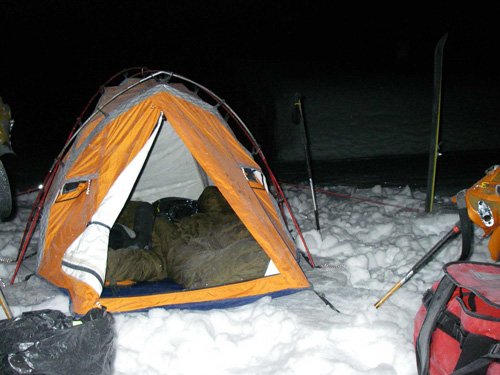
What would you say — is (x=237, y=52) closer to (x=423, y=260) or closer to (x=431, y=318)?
(x=423, y=260)

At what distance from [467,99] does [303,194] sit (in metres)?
9.30

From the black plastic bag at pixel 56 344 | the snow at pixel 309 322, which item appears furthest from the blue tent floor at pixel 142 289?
the black plastic bag at pixel 56 344

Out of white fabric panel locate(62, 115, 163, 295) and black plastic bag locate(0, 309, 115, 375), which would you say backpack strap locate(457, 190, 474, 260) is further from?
white fabric panel locate(62, 115, 163, 295)

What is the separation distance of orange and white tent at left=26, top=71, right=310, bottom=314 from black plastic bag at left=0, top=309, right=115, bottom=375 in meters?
0.84

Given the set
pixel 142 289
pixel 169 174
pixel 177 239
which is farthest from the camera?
pixel 169 174

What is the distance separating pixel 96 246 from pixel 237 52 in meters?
22.7

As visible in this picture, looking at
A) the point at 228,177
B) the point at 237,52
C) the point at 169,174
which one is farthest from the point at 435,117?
the point at 237,52

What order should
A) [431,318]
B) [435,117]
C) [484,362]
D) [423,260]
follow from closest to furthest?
→ [484,362] → [431,318] → [423,260] → [435,117]

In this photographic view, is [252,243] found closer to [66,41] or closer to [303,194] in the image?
[303,194]

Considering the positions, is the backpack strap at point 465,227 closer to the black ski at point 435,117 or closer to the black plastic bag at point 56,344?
the black plastic bag at point 56,344

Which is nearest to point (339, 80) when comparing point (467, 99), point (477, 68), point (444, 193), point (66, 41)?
point (467, 99)

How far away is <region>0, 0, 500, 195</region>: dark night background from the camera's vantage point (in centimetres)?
1379

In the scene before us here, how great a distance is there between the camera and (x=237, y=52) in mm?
24578

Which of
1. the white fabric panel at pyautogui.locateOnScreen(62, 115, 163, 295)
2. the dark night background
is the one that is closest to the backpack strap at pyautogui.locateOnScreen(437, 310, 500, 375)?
the white fabric panel at pyautogui.locateOnScreen(62, 115, 163, 295)
